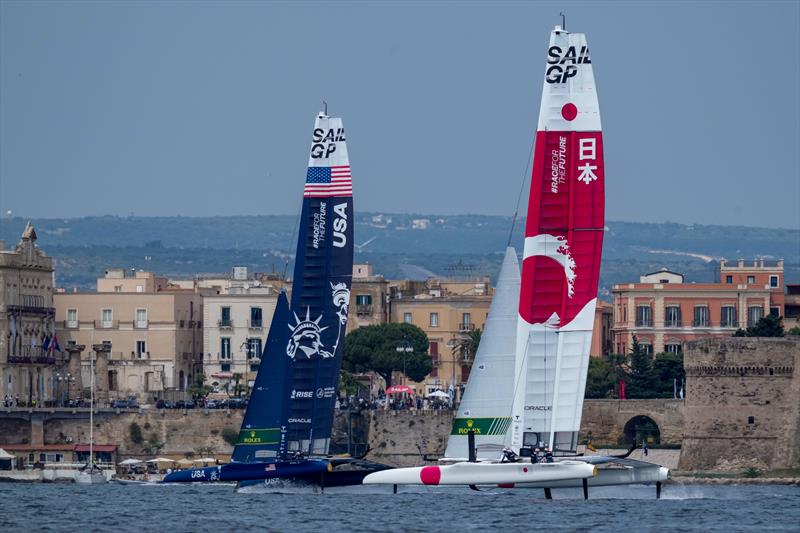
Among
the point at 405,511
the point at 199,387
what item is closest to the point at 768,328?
the point at 199,387

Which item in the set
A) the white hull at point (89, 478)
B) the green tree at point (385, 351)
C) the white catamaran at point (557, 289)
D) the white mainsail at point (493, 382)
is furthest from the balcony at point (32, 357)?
the white catamaran at point (557, 289)

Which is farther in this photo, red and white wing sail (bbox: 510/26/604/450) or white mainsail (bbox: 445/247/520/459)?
white mainsail (bbox: 445/247/520/459)

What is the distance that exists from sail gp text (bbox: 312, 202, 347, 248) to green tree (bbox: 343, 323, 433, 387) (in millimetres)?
48683

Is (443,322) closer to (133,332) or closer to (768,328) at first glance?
(133,332)

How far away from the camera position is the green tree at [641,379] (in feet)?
371

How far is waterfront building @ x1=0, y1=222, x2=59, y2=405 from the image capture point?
4272 inches

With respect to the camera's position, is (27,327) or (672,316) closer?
(27,327)

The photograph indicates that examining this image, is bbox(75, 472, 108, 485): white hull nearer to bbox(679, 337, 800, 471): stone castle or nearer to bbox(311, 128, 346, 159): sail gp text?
bbox(679, 337, 800, 471): stone castle

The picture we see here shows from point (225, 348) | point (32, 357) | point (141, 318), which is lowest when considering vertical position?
point (32, 357)

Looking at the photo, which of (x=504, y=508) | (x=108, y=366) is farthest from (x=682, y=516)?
(x=108, y=366)

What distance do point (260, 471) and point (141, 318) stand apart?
5356 cm

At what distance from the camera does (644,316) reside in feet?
419

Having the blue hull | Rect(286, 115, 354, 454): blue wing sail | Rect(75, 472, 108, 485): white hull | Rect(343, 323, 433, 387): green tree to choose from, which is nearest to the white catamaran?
the blue hull

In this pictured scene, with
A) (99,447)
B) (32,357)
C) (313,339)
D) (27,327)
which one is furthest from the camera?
(27,327)
